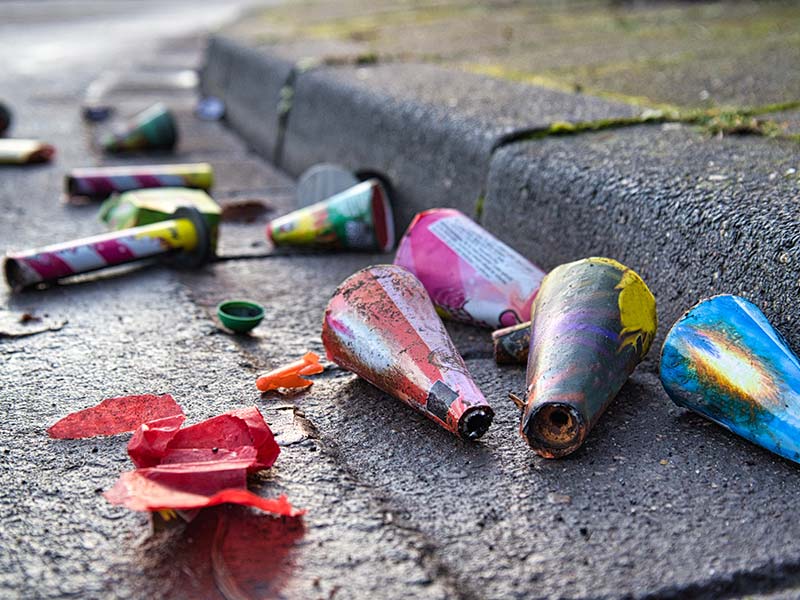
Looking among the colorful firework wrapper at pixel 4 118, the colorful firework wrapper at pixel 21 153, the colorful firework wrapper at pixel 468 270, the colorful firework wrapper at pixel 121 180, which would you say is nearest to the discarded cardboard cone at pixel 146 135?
the colorful firework wrapper at pixel 21 153

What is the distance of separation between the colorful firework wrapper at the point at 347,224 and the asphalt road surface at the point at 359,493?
0.45 meters

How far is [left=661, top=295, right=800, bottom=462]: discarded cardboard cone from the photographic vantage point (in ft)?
4.21

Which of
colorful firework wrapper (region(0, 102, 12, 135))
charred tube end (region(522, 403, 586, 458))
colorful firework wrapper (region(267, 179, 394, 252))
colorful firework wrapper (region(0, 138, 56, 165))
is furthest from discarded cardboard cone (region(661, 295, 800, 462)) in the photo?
colorful firework wrapper (region(0, 102, 12, 135))

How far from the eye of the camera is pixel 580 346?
54.4 inches

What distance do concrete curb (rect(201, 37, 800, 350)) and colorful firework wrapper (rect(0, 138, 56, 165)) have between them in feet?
3.40

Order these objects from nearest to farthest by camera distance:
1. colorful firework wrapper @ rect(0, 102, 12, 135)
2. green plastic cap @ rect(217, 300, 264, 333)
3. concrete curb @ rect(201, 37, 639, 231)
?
green plastic cap @ rect(217, 300, 264, 333) → concrete curb @ rect(201, 37, 639, 231) → colorful firework wrapper @ rect(0, 102, 12, 135)

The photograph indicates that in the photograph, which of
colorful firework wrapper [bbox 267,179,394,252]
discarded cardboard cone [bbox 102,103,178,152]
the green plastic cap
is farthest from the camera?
discarded cardboard cone [bbox 102,103,178,152]

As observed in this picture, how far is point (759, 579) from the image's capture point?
1.05 metres

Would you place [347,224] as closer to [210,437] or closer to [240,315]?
[240,315]

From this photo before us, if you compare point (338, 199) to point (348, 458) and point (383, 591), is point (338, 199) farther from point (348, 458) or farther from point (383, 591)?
point (383, 591)

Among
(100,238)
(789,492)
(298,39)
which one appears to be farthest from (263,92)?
(789,492)

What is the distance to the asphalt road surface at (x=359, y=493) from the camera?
1.05 m

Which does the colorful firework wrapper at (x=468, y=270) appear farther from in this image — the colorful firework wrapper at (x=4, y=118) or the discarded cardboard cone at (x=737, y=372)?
the colorful firework wrapper at (x=4, y=118)

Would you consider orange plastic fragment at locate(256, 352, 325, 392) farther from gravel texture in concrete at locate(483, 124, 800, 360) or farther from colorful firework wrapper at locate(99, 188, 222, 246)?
colorful firework wrapper at locate(99, 188, 222, 246)
